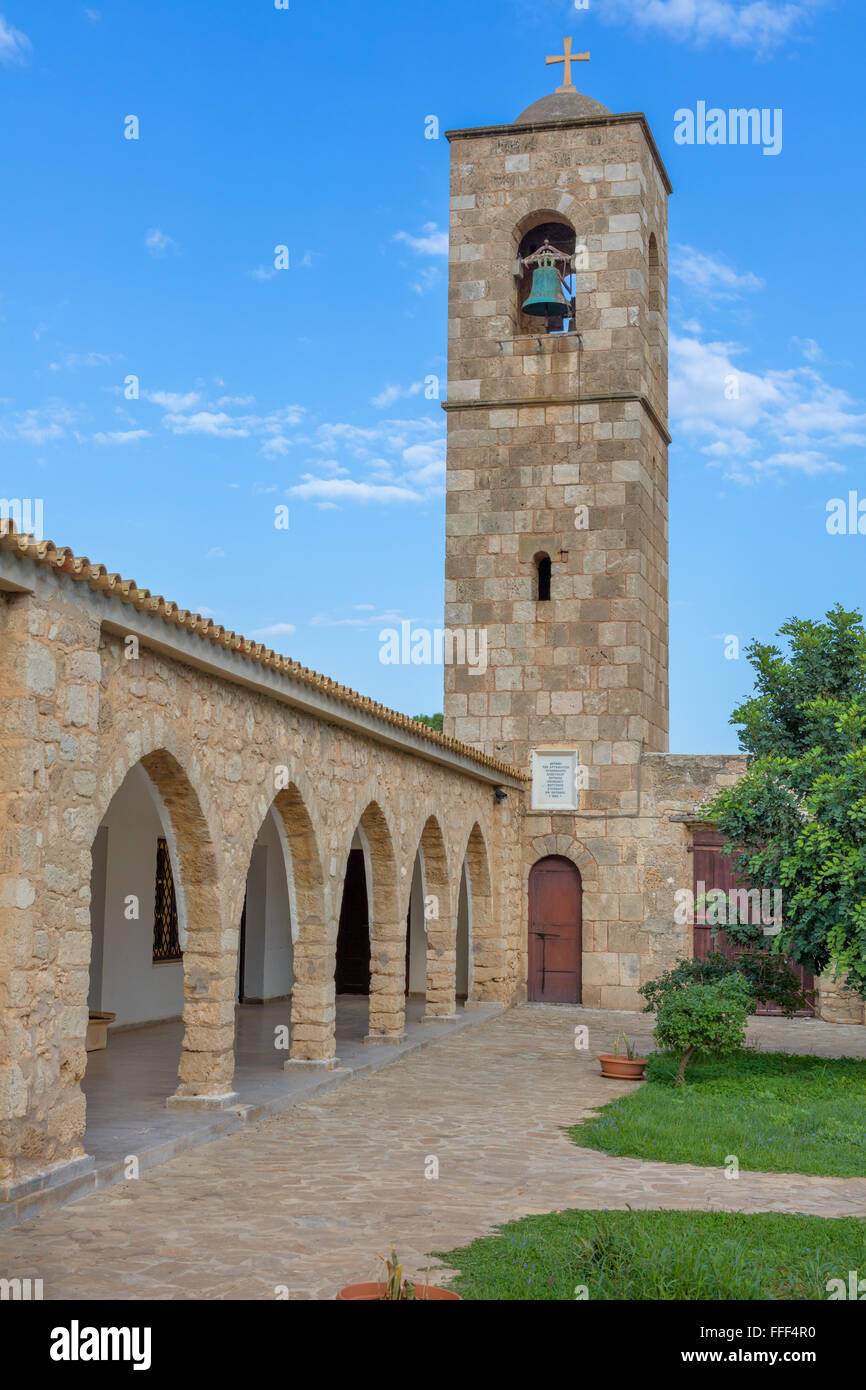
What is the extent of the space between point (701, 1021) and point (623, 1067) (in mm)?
1034

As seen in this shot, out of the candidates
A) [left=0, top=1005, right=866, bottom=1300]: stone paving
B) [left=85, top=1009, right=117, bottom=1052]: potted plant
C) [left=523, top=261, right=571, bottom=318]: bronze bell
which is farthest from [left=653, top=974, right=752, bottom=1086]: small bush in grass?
[left=523, top=261, right=571, bottom=318]: bronze bell

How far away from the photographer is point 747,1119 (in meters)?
9.10

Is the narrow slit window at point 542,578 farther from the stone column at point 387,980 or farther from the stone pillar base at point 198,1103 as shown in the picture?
the stone pillar base at point 198,1103

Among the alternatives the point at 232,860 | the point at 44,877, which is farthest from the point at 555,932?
the point at 44,877

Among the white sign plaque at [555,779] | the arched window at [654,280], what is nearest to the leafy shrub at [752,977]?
the white sign plaque at [555,779]

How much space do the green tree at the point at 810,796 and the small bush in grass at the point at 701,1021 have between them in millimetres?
668

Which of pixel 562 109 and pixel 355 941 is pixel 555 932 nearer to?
pixel 355 941

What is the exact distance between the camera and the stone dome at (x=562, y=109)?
19.2 metres

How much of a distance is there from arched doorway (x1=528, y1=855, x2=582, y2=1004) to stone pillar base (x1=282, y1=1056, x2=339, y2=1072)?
26.3ft

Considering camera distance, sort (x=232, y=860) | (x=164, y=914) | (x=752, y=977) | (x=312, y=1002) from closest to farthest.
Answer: (x=232, y=860), (x=312, y=1002), (x=752, y=977), (x=164, y=914)

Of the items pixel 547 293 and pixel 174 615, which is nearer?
pixel 174 615

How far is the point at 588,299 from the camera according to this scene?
18.9 m

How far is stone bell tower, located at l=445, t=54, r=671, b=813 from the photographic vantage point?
60.0ft

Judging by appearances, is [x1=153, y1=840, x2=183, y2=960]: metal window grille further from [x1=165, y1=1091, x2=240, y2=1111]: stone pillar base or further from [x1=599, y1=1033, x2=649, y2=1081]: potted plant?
[x1=165, y1=1091, x2=240, y2=1111]: stone pillar base
